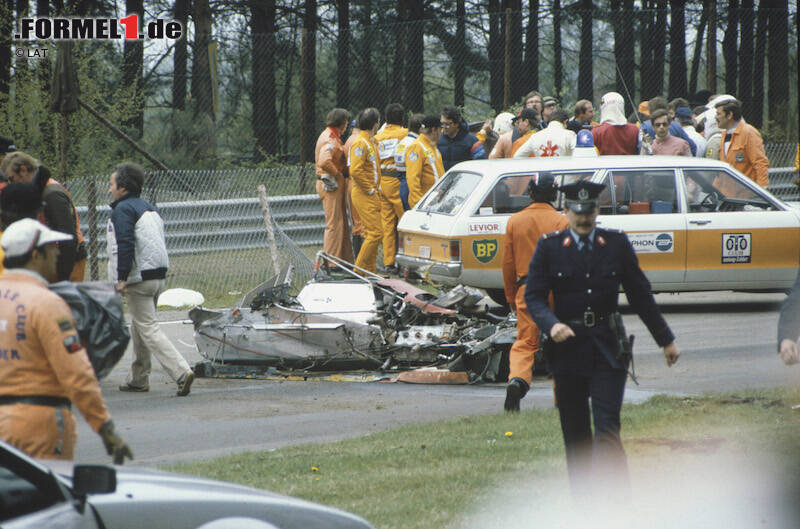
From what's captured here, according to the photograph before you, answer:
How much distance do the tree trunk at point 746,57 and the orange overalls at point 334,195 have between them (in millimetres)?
8946

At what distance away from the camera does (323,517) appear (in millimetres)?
4004

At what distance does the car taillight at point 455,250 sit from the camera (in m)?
11.8

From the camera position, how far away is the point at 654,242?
39.4ft

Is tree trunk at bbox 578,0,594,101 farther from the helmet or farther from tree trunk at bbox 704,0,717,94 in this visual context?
the helmet

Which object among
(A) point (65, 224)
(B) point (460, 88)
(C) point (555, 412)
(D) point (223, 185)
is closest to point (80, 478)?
(C) point (555, 412)

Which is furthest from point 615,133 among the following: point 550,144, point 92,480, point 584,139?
point 92,480

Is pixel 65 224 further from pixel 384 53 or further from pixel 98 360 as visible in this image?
pixel 384 53

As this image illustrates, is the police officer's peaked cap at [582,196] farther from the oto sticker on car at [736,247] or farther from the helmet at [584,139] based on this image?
the helmet at [584,139]

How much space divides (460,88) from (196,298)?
11.8m

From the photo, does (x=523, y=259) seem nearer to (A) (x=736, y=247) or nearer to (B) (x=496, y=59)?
(A) (x=736, y=247)

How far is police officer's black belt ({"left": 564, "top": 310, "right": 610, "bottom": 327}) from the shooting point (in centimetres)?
554

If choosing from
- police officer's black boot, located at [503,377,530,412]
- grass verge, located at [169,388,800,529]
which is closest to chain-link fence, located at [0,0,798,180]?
police officer's black boot, located at [503,377,530,412]

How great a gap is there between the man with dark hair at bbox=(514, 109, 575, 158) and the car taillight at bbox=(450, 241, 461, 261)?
230 cm

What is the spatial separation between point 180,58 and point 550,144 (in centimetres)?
2053
